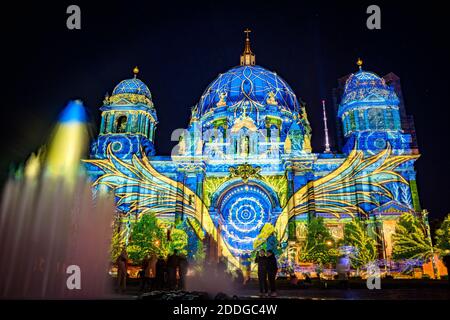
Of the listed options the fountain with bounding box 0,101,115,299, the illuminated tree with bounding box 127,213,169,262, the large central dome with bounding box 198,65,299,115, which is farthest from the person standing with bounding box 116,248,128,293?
Result: the large central dome with bounding box 198,65,299,115

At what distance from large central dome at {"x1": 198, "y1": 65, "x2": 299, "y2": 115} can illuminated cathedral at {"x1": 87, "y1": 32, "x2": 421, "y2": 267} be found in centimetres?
668

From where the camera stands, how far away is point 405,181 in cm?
3691

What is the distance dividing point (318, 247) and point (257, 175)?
11.2 metres

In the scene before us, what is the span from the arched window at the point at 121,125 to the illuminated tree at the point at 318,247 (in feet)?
82.6

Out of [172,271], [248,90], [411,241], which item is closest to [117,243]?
[172,271]

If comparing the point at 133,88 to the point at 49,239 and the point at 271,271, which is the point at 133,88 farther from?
the point at 271,271

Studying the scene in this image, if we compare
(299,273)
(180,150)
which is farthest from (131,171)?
(299,273)

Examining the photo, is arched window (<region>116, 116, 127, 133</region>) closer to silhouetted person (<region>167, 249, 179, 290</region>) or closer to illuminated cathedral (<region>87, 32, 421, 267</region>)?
illuminated cathedral (<region>87, 32, 421, 267</region>)

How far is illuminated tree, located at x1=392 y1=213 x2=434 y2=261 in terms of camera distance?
101ft

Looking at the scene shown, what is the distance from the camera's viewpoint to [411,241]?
30.7 meters

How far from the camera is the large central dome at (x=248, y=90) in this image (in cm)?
5072

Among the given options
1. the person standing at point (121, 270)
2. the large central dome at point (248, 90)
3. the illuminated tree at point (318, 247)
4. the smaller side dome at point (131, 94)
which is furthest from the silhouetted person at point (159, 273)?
the large central dome at point (248, 90)
